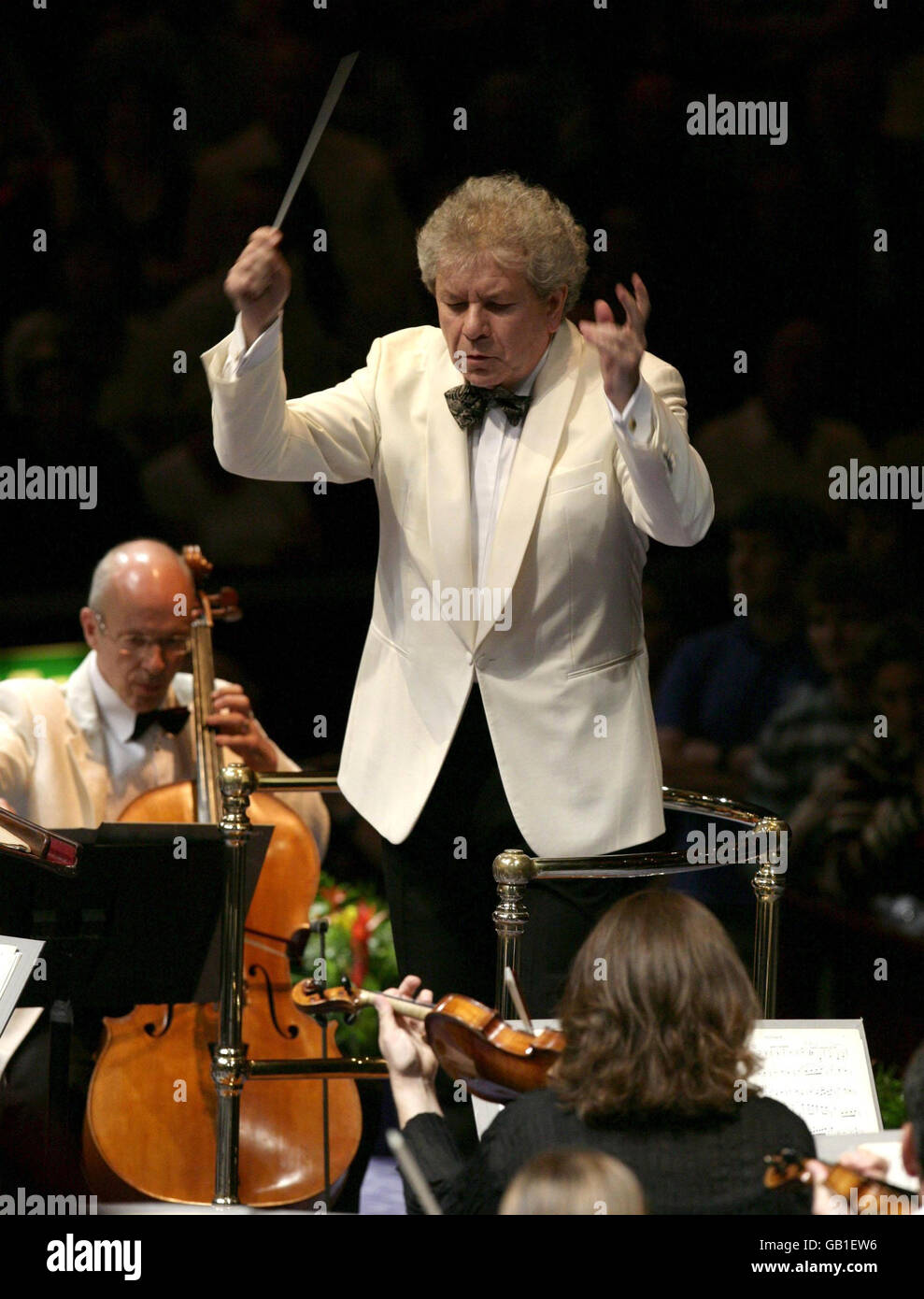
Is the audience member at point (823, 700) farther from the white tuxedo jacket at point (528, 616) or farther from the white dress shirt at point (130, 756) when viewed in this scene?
the white tuxedo jacket at point (528, 616)

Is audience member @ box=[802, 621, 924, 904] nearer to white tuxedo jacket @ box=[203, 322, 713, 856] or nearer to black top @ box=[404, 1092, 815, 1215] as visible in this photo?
white tuxedo jacket @ box=[203, 322, 713, 856]

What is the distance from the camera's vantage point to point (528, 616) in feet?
10.0

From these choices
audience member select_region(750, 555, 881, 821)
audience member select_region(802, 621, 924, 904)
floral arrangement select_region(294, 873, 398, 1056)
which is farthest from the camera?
audience member select_region(750, 555, 881, 821)

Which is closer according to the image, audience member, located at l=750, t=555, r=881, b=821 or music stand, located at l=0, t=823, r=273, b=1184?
music stand, located at l=0, t=823, r=273, b=1184

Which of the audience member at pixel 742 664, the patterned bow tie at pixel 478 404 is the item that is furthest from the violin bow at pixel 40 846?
the audience member at pixel 742 664

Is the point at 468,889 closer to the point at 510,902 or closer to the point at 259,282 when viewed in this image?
the point at 510,902

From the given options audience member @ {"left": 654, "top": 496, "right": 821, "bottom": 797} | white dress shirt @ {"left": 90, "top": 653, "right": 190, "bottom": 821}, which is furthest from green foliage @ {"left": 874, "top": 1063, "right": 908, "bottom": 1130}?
white dress shirt @ {"left": 90, "top": 653, "right": 190, "bottom": 821}

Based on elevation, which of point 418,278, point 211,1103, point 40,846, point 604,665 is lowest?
point 211,1103

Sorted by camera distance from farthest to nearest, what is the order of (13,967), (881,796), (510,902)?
(881,796)
(510,902)
(13,967)

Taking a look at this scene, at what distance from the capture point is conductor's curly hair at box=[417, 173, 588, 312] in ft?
9.86

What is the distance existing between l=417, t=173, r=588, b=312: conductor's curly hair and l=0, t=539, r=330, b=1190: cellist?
5.26 feet

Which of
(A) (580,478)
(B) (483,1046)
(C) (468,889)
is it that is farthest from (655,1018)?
(A) (580,478)

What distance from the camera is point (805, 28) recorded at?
6.07m

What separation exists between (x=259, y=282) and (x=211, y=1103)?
169 cm
